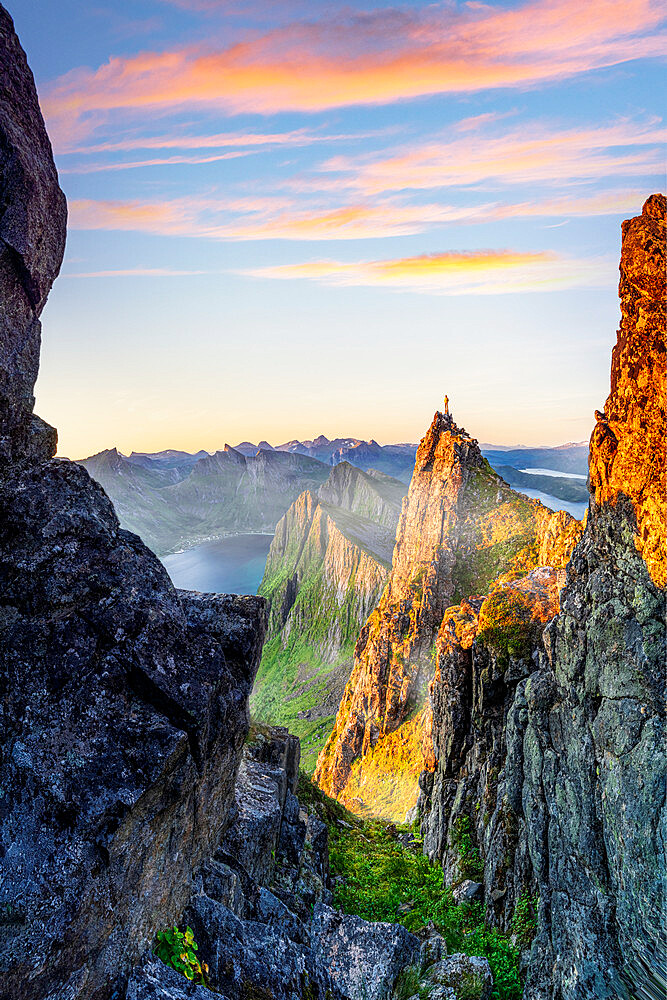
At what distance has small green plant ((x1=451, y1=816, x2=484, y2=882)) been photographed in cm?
2211

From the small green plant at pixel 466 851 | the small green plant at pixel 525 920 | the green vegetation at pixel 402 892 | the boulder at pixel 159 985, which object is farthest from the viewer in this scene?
the small green plant at pixel 466 851

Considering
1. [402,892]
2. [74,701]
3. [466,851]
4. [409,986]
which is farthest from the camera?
[466,851]

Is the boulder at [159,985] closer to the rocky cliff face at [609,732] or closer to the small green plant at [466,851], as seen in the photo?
the rocky cliff face at [609,732]

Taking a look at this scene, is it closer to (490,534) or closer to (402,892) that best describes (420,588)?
(490,534)

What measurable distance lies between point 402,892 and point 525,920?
7308 millimetres

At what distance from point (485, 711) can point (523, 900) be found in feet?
25.1

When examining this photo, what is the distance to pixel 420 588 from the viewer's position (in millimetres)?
62656

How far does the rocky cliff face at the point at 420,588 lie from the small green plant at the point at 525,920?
100 ft

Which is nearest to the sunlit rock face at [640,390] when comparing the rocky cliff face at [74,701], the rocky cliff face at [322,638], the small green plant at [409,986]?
the rocky cliff face at [74,701]

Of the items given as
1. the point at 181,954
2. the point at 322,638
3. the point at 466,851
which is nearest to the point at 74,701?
the point at 181,954

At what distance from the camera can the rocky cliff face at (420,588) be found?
52.7 metres

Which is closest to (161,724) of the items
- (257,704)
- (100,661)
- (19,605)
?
(100,661)

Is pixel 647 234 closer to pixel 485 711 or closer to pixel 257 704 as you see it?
pixel 485 711

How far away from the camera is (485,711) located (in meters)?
24.3
